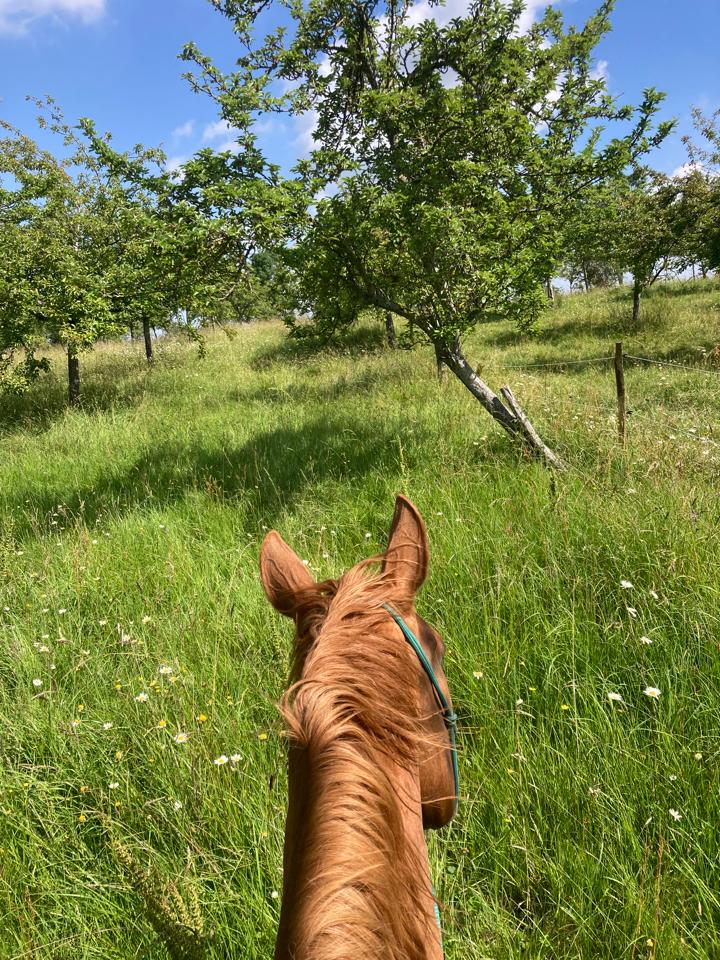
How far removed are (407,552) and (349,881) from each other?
26.4 inches

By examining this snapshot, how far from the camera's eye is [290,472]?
5398 mm

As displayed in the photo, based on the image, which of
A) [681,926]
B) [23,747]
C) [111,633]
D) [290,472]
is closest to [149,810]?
[23,747]

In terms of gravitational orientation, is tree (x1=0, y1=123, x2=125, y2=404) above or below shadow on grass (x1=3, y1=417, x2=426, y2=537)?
above

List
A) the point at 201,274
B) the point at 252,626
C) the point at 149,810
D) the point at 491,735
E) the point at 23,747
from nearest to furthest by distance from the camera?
1. the point at 149,810
2. the point at 491,735
3. the point at 23,747
4. the point at 252,626
5. the point at 201,274

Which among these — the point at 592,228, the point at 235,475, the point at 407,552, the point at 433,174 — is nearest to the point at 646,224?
the point at 592,228

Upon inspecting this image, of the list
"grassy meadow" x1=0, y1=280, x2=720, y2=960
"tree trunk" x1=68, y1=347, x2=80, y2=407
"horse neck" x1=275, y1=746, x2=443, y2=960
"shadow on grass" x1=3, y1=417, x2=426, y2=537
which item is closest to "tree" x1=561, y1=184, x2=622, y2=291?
"grassy meadow" x1=0, y1=280, x2=720, y2=960

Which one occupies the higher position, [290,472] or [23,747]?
[290,472]

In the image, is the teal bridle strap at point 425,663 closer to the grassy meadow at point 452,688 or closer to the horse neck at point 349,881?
the horse neck at point 349,881

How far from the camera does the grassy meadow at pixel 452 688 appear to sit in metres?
1.50

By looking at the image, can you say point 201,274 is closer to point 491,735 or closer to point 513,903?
point 491,735

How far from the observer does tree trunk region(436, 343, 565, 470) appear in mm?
4723

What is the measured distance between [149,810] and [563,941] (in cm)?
146

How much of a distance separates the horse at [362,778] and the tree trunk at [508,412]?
→ 12.2ft

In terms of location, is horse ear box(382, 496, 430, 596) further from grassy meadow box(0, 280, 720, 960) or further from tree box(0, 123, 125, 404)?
tree box(0, 123, 125, 404)
